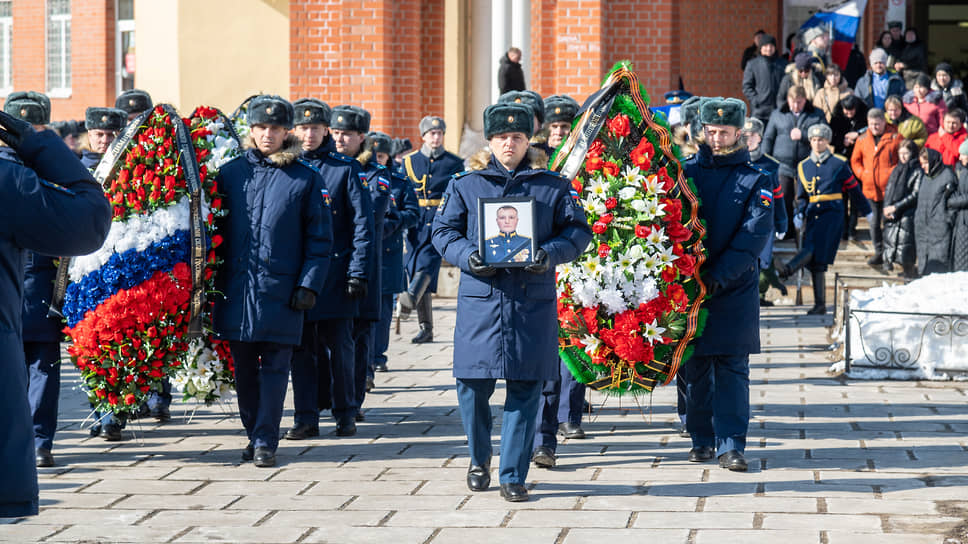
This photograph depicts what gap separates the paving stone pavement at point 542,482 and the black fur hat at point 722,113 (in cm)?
187

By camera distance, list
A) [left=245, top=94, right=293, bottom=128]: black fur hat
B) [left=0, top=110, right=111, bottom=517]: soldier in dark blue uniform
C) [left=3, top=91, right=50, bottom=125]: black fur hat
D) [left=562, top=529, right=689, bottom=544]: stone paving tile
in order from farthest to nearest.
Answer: [left=3, top=91, right=50, bottom=125]: black fur hat
[left=245, top=94, right=293, bottom=128]: black fur hat
[left=562, top=529, right=689, bottom=544]: stone paving tile
[left=0, top=110, right=111, bottom=517]: soldier in dark blue uniform

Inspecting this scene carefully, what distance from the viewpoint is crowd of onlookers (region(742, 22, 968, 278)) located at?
45.8ft

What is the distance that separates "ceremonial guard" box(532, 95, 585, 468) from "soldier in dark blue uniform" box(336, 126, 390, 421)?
4.36ft

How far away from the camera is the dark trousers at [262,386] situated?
745cm

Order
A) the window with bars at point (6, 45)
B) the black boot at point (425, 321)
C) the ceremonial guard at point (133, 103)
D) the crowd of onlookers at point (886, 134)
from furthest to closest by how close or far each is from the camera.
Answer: the window with bars at point (6, 45) < the crowd of onlookers at point (886, 134) < the black boot at point (425, 321) < the ceremonial guard at point (133, 103)

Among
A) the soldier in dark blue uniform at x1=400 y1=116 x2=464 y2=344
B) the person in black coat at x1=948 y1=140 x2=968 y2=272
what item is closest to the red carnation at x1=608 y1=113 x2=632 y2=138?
the soldier in dark blue uniform at x1=400 y1=116 x2=464 y2=344

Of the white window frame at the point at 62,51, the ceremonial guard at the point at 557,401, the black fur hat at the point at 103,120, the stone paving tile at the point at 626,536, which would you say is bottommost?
the stone paving tile at the point at 626,536

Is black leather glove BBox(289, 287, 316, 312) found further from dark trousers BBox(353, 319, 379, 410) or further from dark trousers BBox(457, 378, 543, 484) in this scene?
dark trousers BBox(353, 319, 379, 410)

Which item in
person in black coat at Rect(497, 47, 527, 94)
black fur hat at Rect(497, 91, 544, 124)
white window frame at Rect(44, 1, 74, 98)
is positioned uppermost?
white window frame at Rect(44, 1, 74, 98)

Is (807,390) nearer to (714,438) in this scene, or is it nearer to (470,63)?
(714,438)

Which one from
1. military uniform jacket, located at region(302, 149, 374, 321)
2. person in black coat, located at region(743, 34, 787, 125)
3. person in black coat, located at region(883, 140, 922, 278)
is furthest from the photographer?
person in black coat, located at region(743, 34, 787, 125)

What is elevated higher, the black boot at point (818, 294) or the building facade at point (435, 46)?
the building facade at point (435, 46)

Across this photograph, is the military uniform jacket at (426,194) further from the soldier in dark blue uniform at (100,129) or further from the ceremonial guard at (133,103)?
the soldier in dark blue uniform at (100,129)

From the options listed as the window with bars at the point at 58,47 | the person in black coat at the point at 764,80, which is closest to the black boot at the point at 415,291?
the person in black coat at the point at 764,80
